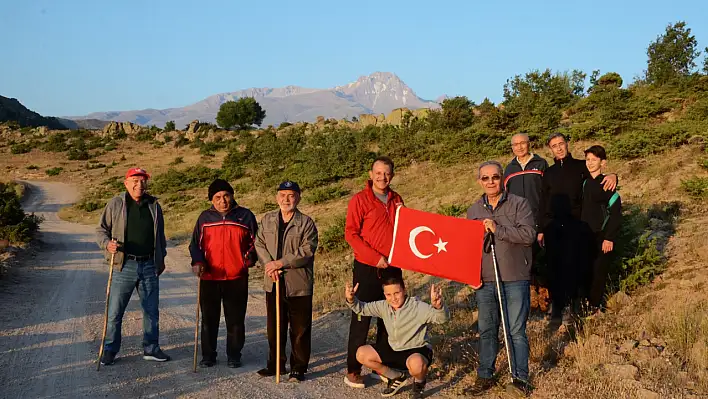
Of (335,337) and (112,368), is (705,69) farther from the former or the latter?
(112,368)

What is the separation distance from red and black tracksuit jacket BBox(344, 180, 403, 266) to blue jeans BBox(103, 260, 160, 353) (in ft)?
8.43

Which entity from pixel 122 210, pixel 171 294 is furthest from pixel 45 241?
pixel 122 210

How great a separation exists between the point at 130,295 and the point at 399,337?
10.5 ft

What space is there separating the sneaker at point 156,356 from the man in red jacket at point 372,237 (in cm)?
229

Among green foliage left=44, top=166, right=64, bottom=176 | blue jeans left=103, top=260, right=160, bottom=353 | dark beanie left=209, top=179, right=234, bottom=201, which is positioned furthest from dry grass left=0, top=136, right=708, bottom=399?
green foliage left=44, top=166, right=64, bottom=176

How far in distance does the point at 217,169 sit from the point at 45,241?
22347 millimetres

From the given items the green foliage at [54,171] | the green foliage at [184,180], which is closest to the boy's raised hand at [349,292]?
the green foliage at [184,180]

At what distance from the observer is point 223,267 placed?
630 cm

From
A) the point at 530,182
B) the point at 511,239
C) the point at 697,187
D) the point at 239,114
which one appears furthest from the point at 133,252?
the point at 239,114

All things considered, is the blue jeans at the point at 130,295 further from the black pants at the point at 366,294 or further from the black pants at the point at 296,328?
the black pants at the point at 366,294

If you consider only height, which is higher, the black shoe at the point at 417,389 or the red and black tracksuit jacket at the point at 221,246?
the red and black tracksuit jacket at the point at 221,246

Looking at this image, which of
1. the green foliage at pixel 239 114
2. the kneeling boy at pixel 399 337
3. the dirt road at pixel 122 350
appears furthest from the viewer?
the green foliage at pixel 239 114

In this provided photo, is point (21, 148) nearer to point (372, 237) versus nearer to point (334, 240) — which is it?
point (334, 240)

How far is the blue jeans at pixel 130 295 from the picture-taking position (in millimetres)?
6332
